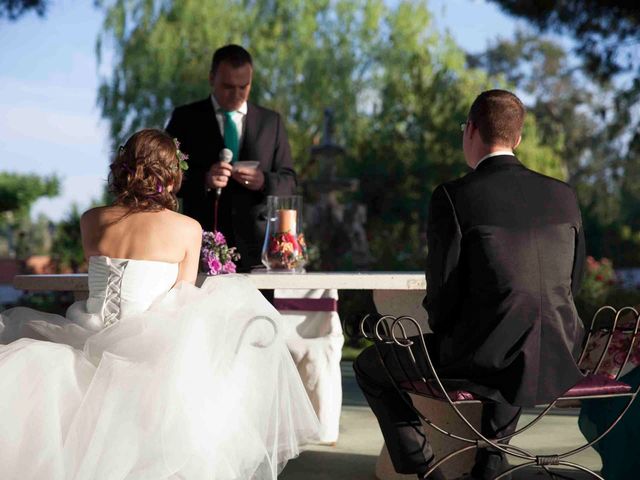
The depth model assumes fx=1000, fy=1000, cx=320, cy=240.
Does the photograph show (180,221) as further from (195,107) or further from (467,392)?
(195,107)

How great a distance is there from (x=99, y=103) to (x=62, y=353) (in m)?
29.0

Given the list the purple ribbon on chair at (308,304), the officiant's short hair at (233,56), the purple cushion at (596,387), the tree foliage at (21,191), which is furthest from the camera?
the tree foliage at (21,191)

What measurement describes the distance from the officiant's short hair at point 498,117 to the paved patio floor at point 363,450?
1671mm

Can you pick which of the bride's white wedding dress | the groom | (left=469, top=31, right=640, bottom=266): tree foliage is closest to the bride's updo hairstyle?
the bride's white wedding dress

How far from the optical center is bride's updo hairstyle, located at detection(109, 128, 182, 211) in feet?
13.5

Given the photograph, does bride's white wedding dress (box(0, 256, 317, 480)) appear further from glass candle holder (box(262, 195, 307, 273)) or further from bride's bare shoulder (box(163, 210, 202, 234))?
glass candle holder (box(262, 195, 307, 273))

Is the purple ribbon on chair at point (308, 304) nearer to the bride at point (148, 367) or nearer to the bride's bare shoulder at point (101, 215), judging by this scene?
the bride at point (148, 367)

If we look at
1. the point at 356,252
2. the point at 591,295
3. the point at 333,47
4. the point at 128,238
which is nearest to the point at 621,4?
the point at 591,295

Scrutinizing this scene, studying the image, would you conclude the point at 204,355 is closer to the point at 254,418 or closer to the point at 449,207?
the point at 254,418

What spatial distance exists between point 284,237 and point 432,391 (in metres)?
1.52

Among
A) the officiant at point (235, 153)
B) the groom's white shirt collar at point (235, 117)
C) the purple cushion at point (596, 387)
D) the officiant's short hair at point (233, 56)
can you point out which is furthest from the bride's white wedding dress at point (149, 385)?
the groom's white shirt collar at point (235, 117)

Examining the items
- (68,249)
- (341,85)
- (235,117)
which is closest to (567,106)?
(341,85)

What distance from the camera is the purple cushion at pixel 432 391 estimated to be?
384cm

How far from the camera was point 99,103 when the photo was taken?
3181cm
